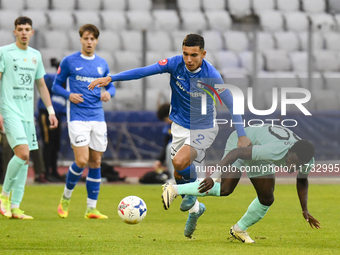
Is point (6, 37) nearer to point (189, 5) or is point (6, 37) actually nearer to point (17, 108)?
point (189, 5)

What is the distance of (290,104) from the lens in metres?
13.5

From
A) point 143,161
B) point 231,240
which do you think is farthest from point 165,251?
point 143,161

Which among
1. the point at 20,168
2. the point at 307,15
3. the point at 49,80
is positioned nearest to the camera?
the point at 20,168

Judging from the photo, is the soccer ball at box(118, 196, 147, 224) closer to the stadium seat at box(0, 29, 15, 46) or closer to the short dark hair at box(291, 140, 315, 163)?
the short dark hair at box(291, 140, 315, 163)

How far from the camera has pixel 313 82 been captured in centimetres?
1309

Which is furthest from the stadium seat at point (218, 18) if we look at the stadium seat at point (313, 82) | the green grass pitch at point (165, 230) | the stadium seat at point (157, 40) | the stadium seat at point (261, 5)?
the green grass pitch at point (165, 230)

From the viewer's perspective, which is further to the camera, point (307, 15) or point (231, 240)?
point (307, 15)

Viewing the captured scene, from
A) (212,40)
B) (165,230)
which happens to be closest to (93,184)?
(165,230)

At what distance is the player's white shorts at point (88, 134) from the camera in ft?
23.1

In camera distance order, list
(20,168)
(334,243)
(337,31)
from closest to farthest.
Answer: (334,243) → (20,168) → (337,31)

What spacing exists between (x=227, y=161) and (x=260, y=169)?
22.6 inches

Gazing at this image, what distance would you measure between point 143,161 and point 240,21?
224 inches

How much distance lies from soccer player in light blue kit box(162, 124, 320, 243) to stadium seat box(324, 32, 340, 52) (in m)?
8.12

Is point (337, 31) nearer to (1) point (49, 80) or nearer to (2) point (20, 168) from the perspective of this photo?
(1) point (49, 80)
